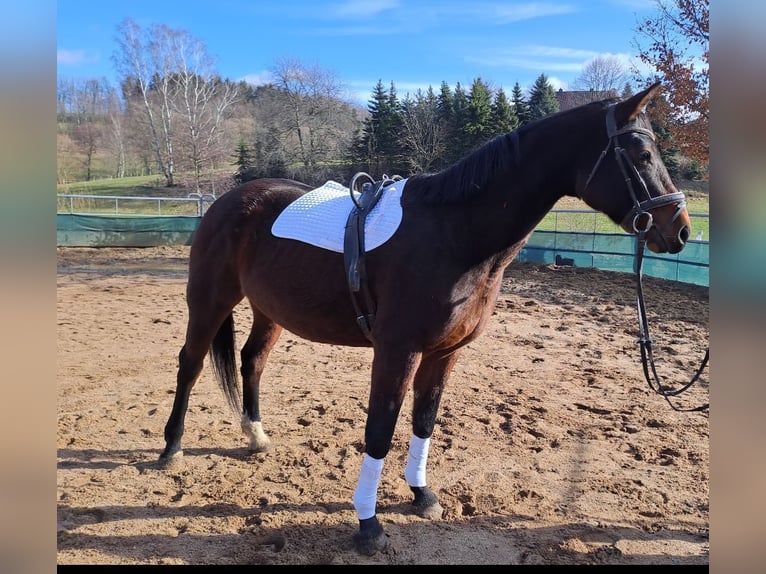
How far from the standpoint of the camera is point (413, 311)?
2.22 metres

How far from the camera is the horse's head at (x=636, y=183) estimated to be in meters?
1.85

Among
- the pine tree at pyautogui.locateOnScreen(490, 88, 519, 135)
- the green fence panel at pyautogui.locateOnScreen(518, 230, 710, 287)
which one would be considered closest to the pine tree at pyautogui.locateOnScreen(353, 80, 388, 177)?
the pine tree at pyautogui.locateOnScreen(490, 88, 519, 135)

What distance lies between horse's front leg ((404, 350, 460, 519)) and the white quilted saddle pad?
2.68ft

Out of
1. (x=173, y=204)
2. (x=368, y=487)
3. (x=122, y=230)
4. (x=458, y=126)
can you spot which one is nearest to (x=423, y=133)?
(x=458, y=126)

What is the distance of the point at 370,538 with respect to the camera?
2404mm

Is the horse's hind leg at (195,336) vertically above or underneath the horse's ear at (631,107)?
underneath

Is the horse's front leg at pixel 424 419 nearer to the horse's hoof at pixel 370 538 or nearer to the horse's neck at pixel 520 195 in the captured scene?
the horse's hoof at pixel 370 538

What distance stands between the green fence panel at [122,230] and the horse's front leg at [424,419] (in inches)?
484

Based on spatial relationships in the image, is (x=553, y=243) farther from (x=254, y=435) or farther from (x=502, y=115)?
(x=254, y=435)

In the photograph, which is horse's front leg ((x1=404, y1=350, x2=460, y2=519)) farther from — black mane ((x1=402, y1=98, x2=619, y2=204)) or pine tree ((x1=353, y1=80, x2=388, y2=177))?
pine tree ((x1=353, y1=80, x2=388, y2=177))

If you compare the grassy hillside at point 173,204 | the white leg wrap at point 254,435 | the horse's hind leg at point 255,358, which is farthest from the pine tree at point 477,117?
the white leg wrap at point 254,435

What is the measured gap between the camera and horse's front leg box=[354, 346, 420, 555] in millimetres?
2271
